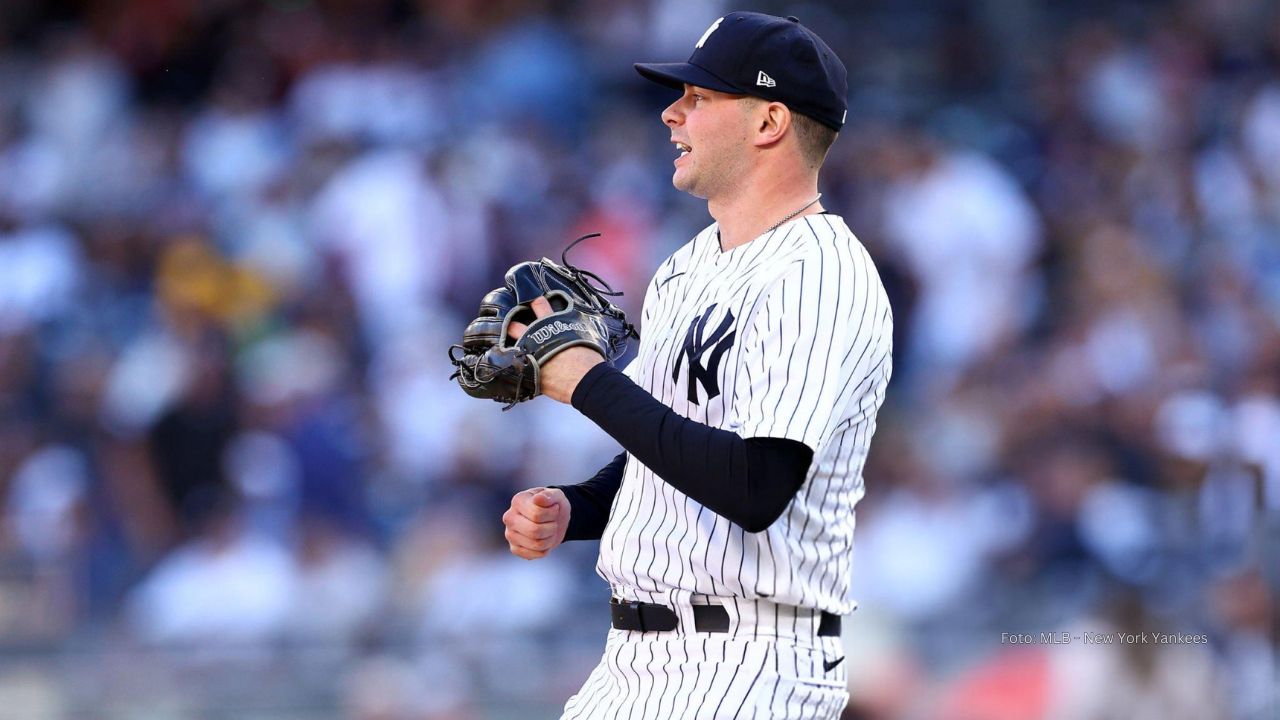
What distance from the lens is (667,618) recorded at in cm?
234

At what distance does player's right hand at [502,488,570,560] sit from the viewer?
2.45 meters

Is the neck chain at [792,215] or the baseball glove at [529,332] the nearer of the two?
the baseball glove at [529,332]

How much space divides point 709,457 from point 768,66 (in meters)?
0.66

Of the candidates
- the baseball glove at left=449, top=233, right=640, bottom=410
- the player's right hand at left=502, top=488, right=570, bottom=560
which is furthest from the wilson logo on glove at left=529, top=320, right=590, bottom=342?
the player's right hand at left=502, top=488, right=570, bottom=560

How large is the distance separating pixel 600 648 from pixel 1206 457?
2.39 metres

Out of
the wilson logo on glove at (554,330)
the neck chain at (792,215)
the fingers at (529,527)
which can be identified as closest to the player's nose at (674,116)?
the neck chain at (792,215)

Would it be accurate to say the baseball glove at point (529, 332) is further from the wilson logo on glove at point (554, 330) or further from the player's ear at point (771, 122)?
the player's ear at point (771, 122)

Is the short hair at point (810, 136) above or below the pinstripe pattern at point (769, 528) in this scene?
above

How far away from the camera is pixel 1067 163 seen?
24.2ft

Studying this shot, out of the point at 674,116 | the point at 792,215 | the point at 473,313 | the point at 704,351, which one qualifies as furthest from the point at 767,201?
the point at 473,313

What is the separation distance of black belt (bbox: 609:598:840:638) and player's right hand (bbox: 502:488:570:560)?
0.15 m

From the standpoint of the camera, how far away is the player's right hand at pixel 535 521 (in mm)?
2449

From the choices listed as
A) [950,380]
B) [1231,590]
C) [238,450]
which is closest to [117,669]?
[238,450]

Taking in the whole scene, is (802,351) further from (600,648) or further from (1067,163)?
(1067,163)
